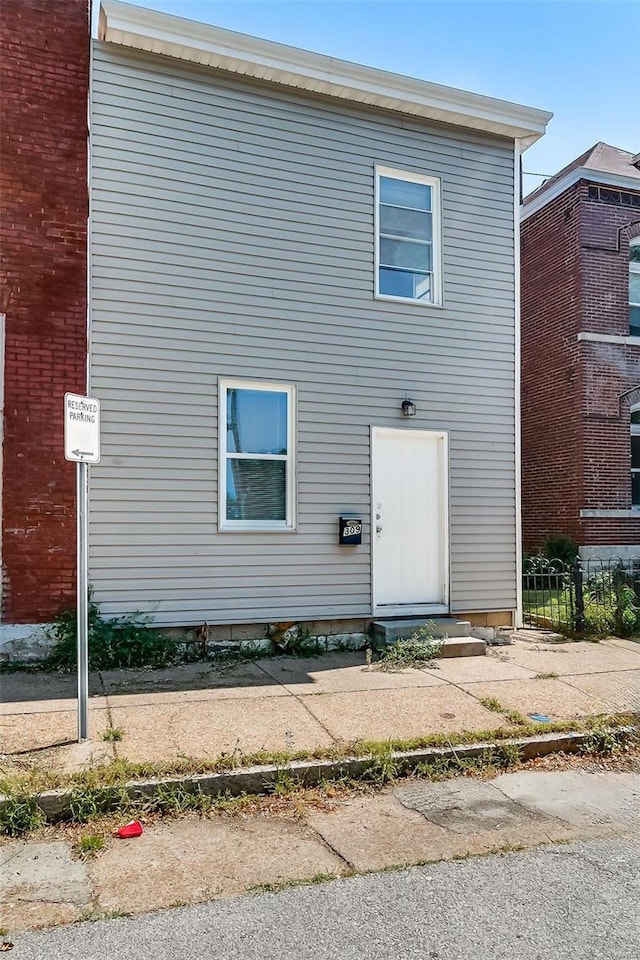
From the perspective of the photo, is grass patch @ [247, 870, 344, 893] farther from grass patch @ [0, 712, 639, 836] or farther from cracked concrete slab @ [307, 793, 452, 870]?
grass patch @ [0, 712, 639, 836]

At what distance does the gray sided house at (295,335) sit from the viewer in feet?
24.8

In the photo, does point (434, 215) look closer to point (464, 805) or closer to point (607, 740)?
point (607, 740)

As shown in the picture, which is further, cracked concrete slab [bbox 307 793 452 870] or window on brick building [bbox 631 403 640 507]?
window on brick building [bbox 631 403 640 507]

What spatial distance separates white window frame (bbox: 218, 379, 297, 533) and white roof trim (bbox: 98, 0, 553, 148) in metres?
3.51

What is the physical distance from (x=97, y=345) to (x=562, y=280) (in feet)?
32.5

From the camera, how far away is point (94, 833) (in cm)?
393

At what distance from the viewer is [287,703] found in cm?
596

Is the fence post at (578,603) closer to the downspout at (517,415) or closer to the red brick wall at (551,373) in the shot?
the downspout at (517,415)

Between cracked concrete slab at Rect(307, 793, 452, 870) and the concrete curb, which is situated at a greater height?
the concrete curb

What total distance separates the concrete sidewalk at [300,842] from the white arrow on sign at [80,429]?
234 cm

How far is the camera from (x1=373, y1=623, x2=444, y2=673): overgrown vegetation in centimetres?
752

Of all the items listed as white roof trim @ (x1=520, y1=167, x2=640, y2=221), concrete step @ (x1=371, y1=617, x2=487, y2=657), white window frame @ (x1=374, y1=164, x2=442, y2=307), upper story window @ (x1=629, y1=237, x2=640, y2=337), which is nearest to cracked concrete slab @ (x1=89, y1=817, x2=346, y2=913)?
concrete step @ (x1=371, y1=617, x2=487, y2=657)

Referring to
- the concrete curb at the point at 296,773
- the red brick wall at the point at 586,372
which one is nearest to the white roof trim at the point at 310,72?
the red brick wall at the point at 586,372

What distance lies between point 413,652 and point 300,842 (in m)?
4.06
